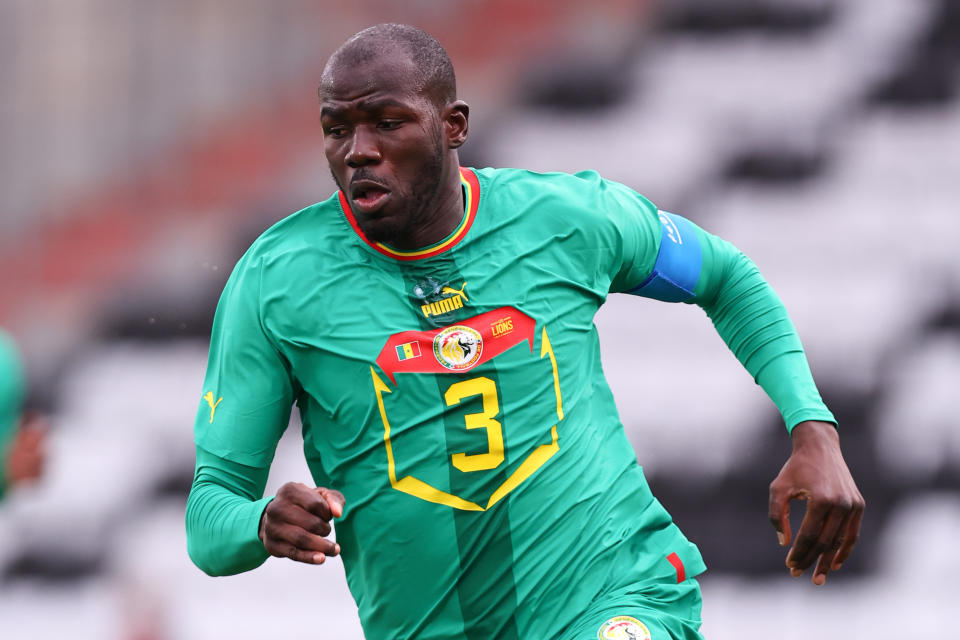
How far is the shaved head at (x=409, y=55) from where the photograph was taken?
2566 mm

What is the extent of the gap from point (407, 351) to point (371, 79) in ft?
1.66

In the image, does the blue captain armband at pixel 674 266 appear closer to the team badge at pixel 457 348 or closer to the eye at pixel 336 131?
the team badge at pixel 457 348

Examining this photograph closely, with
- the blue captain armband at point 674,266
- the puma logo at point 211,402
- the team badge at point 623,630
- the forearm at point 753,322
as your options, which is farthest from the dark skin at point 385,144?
the team badge at point 623,630

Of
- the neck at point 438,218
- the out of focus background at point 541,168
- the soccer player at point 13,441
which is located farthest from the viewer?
the out of focus background at point 541,168

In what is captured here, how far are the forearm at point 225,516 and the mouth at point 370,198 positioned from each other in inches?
20.5

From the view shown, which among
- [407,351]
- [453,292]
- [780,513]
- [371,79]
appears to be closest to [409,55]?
[371,79]

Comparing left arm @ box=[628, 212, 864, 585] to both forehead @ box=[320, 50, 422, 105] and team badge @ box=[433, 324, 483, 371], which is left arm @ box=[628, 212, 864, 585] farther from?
forehead @ box=[320, 50, 422, 105]

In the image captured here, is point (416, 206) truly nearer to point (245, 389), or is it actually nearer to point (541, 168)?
point (245, 389)

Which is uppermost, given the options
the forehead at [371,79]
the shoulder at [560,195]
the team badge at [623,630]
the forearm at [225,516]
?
the forehead at [371,79]

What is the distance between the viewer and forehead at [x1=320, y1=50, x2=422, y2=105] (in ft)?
8.30

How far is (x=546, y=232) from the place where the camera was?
108 inches

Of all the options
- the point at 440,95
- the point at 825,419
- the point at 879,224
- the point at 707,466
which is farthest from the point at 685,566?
the point at 879,224

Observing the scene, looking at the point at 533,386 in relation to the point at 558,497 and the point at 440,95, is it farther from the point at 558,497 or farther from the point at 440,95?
the point at 440,95

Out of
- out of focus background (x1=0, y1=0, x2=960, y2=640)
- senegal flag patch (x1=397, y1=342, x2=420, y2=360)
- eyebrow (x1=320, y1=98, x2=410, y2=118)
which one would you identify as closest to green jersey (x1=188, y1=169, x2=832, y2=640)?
senegal flag patch (x1=397, y1=342, x2=420, y2=360)
